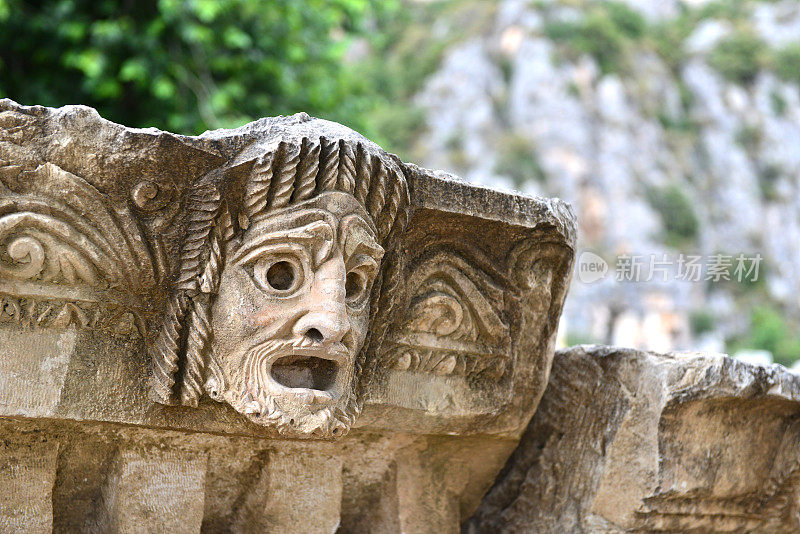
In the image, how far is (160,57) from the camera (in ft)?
16.0

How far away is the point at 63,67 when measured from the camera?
5094 mm

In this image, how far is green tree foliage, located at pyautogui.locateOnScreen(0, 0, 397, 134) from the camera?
4.79 metres

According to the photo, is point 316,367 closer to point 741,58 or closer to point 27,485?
point 27,485

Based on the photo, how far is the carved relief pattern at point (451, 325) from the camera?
2.43 metres

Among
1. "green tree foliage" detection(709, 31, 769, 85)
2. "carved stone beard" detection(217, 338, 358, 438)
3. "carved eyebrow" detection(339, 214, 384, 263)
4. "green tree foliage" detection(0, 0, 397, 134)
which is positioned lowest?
"carved stone beard" detection(217, 338, 358, 438)

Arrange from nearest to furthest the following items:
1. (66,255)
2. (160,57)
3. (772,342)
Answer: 1. (66,255)
2. (160,57)
3. (772,342)

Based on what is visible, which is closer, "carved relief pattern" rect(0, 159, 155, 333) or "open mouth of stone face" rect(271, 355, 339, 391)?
"carved relief pattern" rect(0, 159, 155, 333)

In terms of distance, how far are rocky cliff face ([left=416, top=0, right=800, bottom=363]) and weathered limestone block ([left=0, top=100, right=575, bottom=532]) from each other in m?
26.5

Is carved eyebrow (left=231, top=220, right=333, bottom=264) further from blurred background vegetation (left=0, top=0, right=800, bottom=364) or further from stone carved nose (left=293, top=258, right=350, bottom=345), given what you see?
blurred background vegetation (left=0, top=0, right=800, bottom=364)

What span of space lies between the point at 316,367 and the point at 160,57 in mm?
3326

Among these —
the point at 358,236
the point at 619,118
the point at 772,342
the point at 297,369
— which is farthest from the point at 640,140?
the point at 297,369

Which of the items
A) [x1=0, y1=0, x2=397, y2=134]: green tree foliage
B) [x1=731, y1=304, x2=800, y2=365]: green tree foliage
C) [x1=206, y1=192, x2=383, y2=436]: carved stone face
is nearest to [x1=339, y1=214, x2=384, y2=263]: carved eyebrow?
[x1=206, y1=192, x2=383, y2=436]: carved stone face

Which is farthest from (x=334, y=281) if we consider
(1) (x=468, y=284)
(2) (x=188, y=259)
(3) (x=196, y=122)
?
(3) (x=196, y=122)

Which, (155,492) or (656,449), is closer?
(155,492)
